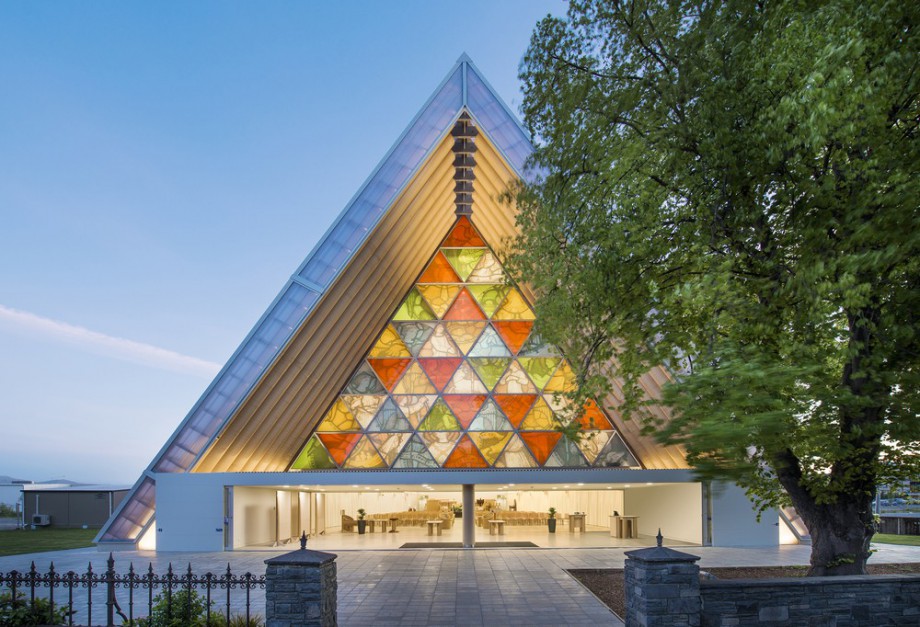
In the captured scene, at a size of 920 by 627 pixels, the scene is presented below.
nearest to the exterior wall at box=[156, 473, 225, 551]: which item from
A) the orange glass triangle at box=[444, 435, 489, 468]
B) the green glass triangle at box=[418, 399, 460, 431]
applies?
the green glass triangle at box=[418, 399, 460, 431]

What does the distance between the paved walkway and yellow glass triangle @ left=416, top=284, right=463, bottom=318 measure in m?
7.42

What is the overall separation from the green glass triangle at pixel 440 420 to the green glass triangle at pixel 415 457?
1.63 ft

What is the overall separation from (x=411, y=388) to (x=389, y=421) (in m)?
1.23

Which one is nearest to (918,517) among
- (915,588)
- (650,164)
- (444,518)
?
(444,518)

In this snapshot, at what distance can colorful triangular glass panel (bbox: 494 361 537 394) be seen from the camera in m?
21.1

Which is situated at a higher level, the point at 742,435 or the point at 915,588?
the point at 742,435

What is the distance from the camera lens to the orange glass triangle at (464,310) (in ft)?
70.7

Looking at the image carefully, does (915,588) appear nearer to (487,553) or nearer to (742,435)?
(742,435)

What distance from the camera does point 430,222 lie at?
1970 cm

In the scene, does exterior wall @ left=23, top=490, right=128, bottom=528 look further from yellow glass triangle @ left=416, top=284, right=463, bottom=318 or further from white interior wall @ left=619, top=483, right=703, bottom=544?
white interior wall @ left=619, top=483, right=703, bottom=544

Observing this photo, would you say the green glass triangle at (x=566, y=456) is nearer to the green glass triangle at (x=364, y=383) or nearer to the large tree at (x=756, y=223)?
the green glass triangle at (x=364, y=383)

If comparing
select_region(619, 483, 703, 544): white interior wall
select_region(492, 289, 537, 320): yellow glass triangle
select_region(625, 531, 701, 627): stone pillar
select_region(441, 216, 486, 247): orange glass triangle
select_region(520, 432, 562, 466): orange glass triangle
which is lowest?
select_region(619, 483, 703, 544): white interior wall

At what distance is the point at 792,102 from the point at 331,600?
7.68m

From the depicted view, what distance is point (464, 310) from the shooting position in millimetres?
21609
